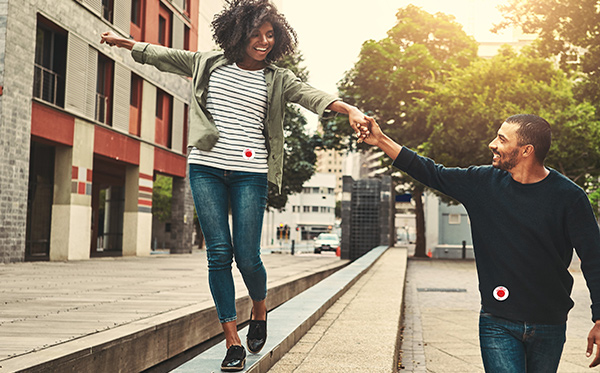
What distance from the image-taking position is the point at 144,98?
2312 cm

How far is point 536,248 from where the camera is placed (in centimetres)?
265

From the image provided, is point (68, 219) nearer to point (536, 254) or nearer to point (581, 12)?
point (581, 12)

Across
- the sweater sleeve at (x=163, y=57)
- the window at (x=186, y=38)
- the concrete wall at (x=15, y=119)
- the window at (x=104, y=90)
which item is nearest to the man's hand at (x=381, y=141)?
the sweater sleeve at (x=163, y=57)

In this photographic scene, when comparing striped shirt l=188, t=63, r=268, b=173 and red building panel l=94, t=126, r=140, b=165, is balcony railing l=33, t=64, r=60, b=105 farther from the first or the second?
striped shirt l=188, t=63, r=268, b=173

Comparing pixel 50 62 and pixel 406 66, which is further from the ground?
pixel 406 66

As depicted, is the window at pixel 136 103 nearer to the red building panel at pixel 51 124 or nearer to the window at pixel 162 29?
the window at pixel 162 29

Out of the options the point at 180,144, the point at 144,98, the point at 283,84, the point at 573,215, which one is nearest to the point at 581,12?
the point at 283,84

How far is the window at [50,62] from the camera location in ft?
54.6

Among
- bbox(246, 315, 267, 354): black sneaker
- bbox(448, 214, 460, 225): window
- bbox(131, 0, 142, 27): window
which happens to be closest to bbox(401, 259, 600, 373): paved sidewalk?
bbox(246, 315, 267, 354): black sneaker

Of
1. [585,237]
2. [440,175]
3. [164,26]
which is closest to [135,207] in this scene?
[164,26]

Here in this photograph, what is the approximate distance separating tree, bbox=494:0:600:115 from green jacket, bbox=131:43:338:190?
1072cm

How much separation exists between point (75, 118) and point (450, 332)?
1329 cm

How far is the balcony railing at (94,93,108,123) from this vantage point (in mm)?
19781

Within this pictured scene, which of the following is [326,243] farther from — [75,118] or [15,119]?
[15,119]
